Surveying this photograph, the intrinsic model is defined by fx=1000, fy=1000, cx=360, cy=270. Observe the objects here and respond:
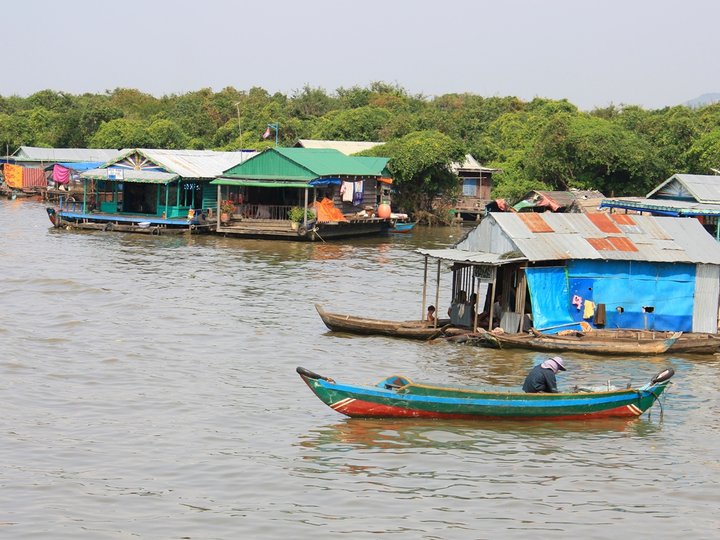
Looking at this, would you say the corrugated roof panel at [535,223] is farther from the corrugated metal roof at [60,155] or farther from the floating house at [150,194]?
the corrugated metal roof at [60,155]

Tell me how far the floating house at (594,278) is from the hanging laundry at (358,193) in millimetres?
21280

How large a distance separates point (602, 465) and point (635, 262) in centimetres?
800

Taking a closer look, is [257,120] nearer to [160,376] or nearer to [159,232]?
[159,232]

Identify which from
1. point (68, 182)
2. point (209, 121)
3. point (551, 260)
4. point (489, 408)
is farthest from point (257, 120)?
point (489, 408)

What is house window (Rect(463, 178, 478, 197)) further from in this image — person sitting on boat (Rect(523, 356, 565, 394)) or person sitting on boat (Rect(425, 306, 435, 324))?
person sitting on boat (Rect(523, 356, 565, 394))

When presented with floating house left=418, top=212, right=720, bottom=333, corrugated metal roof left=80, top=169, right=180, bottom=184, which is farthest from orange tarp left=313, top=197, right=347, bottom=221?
floating house left=418, top=212, right=720, bottom=333

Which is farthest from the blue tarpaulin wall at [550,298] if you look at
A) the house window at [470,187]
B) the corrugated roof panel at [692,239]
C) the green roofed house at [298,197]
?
the house window at [470,187]

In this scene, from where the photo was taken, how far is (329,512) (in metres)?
11.7

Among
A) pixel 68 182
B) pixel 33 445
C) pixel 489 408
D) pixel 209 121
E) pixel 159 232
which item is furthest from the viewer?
pixel 209 121

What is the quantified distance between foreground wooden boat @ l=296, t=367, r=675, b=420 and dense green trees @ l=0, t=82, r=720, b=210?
103ft

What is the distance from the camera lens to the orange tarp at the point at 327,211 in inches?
1570

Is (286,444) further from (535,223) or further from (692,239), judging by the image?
(692,239)

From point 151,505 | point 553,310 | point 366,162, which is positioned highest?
point 366,162

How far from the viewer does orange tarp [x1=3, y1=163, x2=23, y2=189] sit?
202 ft
